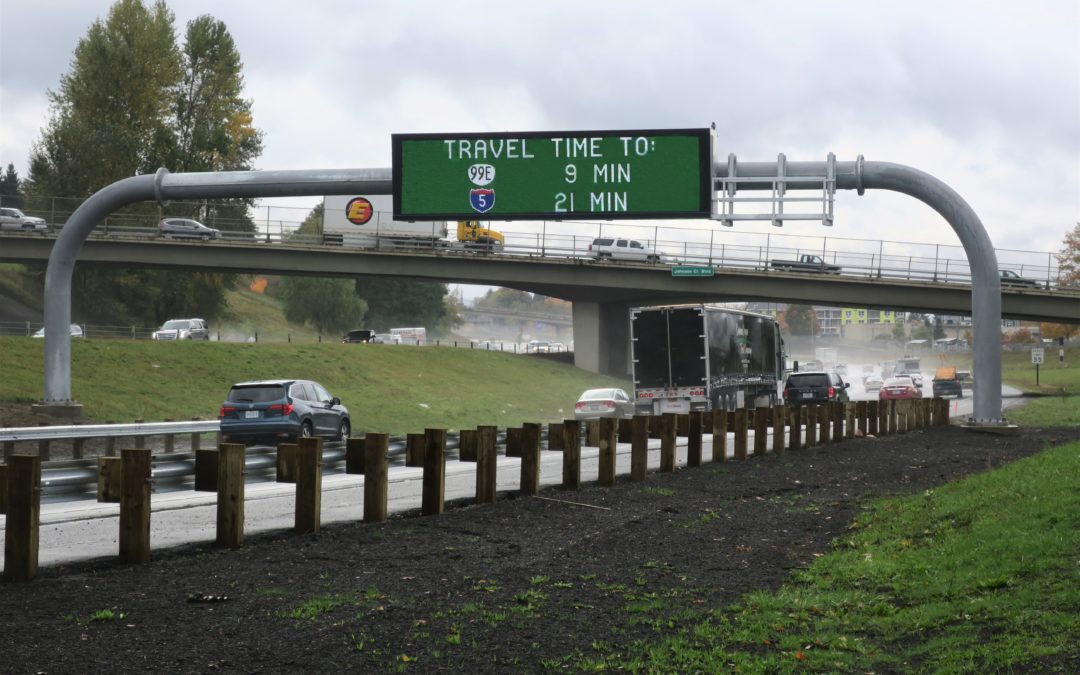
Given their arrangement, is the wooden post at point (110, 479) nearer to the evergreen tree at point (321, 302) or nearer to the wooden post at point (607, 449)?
the wooden post at point (607, 449)

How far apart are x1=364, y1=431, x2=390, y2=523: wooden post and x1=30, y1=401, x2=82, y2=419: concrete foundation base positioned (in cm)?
1905

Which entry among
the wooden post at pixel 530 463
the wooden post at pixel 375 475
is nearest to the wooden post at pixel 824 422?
the wooden post at pixel 530 463

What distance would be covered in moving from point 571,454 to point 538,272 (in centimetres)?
4609

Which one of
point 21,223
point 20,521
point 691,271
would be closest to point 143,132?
point 21,223

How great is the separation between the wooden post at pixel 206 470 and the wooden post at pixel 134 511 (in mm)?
838

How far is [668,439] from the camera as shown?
17984mm

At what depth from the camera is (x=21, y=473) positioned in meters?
8.46

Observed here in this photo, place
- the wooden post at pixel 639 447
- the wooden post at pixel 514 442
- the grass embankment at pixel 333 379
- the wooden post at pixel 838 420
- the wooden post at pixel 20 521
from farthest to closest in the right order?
the grass embankment at pixel 333 379 → the wooden post at pixel 838 420 → the wooden post at pixel 639 447 → the wooden post at pixel 514 442 → the wooden post at pixel 20 521

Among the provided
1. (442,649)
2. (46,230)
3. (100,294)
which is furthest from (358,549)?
(100,294)

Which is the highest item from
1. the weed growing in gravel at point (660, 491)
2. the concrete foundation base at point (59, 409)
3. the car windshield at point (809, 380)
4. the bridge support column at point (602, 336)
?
the bridge support column at point (602, 336)

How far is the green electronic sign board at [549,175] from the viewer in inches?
1128

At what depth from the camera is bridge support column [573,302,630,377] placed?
75.4m

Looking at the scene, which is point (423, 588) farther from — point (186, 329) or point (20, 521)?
point (186, 329)

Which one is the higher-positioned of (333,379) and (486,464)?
(486,464)
